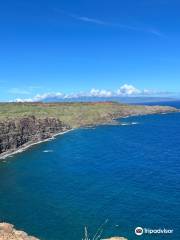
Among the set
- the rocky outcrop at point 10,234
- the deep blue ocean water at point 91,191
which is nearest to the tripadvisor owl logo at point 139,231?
the deep blue ocean water at point 91,191

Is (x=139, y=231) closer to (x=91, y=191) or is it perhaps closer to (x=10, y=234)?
(x=10, y=234)

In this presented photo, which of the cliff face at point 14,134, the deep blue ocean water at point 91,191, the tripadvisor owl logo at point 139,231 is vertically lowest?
the tripadvisor owl logo at point 139,231

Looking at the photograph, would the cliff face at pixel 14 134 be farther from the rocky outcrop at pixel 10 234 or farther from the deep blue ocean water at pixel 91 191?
the rocky outcrop at pixel 10 234

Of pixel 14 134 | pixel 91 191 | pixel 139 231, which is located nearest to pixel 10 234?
pixel 139 231

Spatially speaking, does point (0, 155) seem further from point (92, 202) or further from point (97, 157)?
point (92, 202)

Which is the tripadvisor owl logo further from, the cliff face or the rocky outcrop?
the cliff face

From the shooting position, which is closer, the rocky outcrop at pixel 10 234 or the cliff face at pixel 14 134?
the rocky outcrop at pixel 10 234

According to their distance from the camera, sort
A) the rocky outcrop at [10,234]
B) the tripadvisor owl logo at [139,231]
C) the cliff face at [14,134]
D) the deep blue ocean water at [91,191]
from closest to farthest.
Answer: the rocky outcrop at [10,234]
the tripadvisor owl logo at [139,231]
the deep blue ocean water at [91,191]
the cliff face at [14,134]

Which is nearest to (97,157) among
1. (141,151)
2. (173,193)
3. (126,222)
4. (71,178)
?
(141,151)
